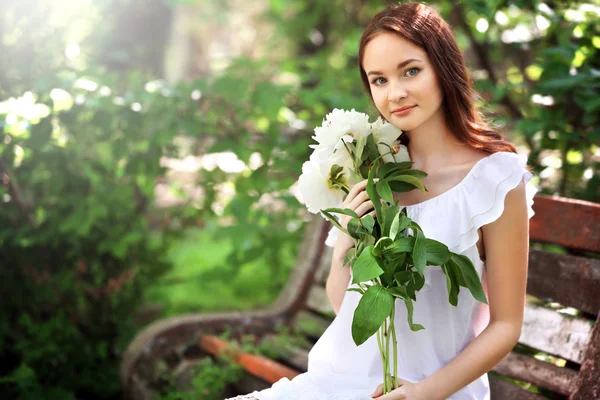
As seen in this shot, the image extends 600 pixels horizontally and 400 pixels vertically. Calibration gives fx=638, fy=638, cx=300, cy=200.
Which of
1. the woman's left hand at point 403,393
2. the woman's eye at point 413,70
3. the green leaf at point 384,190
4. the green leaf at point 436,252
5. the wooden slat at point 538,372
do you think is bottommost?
the wooden slat at point 538,372

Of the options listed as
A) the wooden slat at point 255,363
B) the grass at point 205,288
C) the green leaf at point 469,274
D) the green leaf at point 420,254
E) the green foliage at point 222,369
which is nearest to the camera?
the green leaf at point 420,254

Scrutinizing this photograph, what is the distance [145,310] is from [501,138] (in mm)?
2881

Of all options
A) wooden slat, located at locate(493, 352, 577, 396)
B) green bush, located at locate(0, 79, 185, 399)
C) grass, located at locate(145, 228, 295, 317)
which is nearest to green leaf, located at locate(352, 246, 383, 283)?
wooden slat, located at locate(493, 352, 577, 396)

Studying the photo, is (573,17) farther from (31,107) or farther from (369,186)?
(31,107)

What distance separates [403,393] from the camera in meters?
1.50

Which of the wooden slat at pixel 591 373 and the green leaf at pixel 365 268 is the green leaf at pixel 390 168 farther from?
the wooden slat at pixel 591 373

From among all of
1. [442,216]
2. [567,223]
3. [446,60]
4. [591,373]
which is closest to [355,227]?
[442,216]

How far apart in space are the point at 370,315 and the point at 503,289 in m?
0.44

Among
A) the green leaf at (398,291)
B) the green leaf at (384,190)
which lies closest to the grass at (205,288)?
the green leaf at (384,190)

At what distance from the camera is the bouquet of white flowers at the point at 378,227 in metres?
1.36

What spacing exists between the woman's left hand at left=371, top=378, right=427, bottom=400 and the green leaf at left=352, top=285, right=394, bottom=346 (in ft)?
0.71

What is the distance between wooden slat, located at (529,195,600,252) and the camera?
1.98 meters

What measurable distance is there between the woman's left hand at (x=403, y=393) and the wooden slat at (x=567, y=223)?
2.76ft

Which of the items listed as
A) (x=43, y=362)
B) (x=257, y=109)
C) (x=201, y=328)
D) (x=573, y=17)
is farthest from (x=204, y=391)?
(x=573, y=17)
